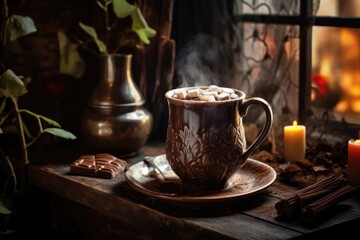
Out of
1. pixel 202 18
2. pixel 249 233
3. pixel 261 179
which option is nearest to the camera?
pixel 249 233

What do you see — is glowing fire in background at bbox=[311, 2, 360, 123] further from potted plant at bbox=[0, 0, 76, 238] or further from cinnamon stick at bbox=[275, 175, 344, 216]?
potted plant at bbox=[0, 0, 76, 238]

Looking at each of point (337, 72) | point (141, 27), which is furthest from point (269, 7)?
point (141, 27)

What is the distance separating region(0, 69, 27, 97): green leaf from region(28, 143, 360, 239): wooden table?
232mm

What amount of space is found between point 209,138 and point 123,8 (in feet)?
1.83

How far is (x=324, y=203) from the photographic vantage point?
4.37 feet

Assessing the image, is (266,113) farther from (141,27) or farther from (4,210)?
(4,210)

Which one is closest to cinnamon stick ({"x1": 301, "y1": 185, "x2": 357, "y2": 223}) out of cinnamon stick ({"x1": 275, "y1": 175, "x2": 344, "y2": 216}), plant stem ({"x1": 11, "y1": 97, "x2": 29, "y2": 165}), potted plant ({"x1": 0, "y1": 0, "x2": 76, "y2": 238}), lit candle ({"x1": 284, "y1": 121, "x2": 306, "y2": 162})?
cinnamon stick ({"x1": 275, "y1": 175, "x2": 344, "y2": 216})

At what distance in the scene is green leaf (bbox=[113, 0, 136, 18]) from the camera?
5.82 ft

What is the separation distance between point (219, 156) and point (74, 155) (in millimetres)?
606

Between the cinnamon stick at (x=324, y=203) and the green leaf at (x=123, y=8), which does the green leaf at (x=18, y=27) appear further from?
the cinnamon stick at (x=324, y=203)

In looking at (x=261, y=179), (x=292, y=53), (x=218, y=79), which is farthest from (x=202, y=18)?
(x=261, y=179)

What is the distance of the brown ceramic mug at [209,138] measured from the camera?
141 centimetres

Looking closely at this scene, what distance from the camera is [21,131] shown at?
1.79m

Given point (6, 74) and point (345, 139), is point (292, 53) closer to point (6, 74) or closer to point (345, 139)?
point (345, 139)
